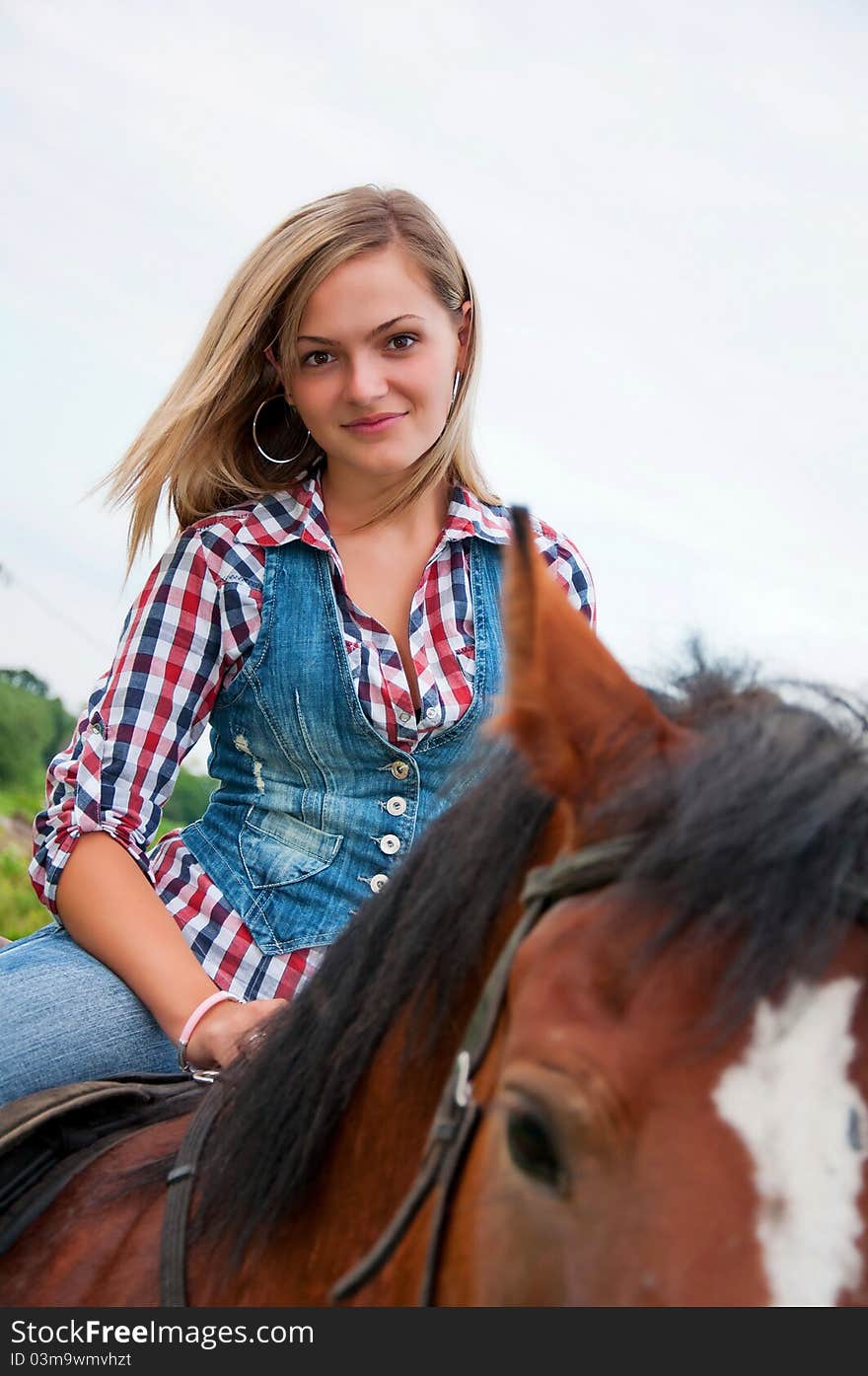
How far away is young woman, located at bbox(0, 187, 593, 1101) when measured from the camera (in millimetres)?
2154

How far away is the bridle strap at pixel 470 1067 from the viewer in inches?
46.0

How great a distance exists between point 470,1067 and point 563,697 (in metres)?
0.36

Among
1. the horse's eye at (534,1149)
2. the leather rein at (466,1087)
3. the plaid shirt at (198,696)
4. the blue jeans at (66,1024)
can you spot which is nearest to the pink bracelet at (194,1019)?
the blue jeans at (66,1024)

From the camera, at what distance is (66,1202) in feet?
5.74

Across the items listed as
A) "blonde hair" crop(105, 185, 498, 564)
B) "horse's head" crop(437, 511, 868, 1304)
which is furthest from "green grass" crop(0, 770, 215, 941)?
"horse's head" crop(437, 511, 868, 1304)

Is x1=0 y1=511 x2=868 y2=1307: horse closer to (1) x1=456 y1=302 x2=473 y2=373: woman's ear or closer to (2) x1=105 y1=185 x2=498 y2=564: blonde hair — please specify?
(2) x1=105 y1=185 x2=498 y2=564: blonde hair

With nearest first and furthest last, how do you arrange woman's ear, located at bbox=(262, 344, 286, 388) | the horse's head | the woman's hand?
the horse's head < the woman's hand < woman's ear, located at bbox=(262, 344, 286, 388)

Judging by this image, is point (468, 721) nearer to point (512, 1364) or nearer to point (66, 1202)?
point (66, 1202)

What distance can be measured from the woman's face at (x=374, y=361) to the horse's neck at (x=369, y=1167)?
1.31 meters

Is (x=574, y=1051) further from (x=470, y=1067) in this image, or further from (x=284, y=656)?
(x=284, y=656)

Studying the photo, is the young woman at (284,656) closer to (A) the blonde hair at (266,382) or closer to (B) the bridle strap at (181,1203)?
(A) the blonde hair at (266,382)

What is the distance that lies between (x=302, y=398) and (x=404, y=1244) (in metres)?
1.67

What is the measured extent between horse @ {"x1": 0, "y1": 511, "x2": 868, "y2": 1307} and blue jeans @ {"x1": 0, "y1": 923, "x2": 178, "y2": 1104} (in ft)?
1.23

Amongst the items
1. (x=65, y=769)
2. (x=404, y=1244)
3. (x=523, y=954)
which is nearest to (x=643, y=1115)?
(x=523, y=954)
